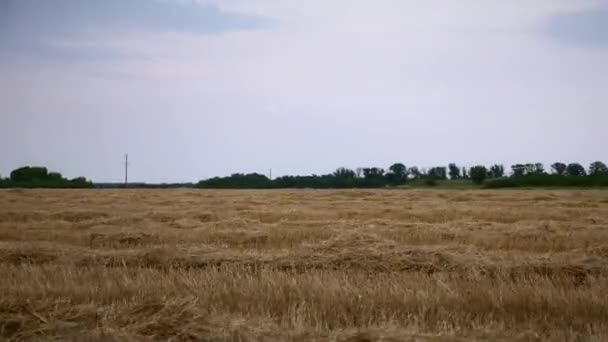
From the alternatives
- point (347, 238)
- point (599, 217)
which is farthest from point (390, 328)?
point (599, 217)

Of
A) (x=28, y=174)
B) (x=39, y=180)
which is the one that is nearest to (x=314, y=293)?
(x=39, y=180)

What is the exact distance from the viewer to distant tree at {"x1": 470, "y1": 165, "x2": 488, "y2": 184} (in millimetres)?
93525

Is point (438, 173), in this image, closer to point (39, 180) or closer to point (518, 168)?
point (518, 168)

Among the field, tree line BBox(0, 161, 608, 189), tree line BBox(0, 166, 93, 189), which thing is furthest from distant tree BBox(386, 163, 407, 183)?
the field

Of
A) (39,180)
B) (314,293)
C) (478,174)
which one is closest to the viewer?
(314,293)

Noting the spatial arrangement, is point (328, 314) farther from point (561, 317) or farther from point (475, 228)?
point (475, 228)

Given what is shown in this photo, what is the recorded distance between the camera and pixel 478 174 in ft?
311

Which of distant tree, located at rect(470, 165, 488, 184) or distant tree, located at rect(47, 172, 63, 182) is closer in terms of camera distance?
distant tree, located at rect(47, 172, 63, 182)

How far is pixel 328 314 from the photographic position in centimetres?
539

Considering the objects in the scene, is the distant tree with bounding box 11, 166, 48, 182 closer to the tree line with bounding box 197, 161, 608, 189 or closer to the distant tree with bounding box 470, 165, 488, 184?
the tree line with bounding box 197, 161, 608, 189

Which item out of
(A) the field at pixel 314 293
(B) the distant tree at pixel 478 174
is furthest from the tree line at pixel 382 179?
(A) the field at pixel 314 293

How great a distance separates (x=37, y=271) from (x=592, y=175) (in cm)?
8266

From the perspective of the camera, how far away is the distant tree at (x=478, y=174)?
307ft

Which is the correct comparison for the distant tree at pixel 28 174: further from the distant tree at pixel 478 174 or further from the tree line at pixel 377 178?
the distant tree at pixel 478 174
